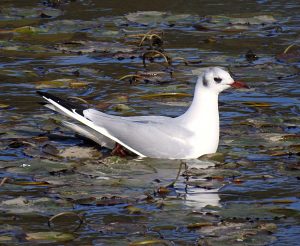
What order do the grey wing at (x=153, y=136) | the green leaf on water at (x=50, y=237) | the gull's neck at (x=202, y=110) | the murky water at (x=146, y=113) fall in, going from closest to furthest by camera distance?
the green leaf on water at (x=50, y=237), the murky water at (x=146, y=113), the grey wing at (x=153, y=136), the gull's neck at (x=202, y=110)

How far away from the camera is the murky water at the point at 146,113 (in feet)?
24.1

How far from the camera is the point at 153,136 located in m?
9.02

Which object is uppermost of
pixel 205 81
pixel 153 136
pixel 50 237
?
pixel 205 81

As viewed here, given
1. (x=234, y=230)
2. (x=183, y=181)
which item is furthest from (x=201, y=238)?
(x=183, y=181)

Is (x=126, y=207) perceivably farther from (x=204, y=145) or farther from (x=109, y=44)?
(x=109, y=44)

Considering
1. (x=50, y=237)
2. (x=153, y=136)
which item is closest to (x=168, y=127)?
(x=153, y=136)

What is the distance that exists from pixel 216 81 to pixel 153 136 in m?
0.71

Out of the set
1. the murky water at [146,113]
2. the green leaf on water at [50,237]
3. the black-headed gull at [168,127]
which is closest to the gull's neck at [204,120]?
the black-headed gull at [168,127]

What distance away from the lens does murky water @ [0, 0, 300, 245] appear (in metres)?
7.33

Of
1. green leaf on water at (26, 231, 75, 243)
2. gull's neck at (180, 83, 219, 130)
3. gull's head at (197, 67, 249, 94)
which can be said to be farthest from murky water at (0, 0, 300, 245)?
gull's head at (197, 67, 249, 94)

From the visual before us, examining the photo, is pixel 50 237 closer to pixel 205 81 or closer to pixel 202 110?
pixel 202 110

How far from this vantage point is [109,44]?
1302 centimetres

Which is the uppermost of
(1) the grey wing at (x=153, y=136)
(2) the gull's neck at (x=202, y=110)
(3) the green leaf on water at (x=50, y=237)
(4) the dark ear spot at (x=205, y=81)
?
(4) the dark ear spot at (x=205, y=81)

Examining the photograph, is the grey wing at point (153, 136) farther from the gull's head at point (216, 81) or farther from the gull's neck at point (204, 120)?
the gull's head at point (216, 81)
